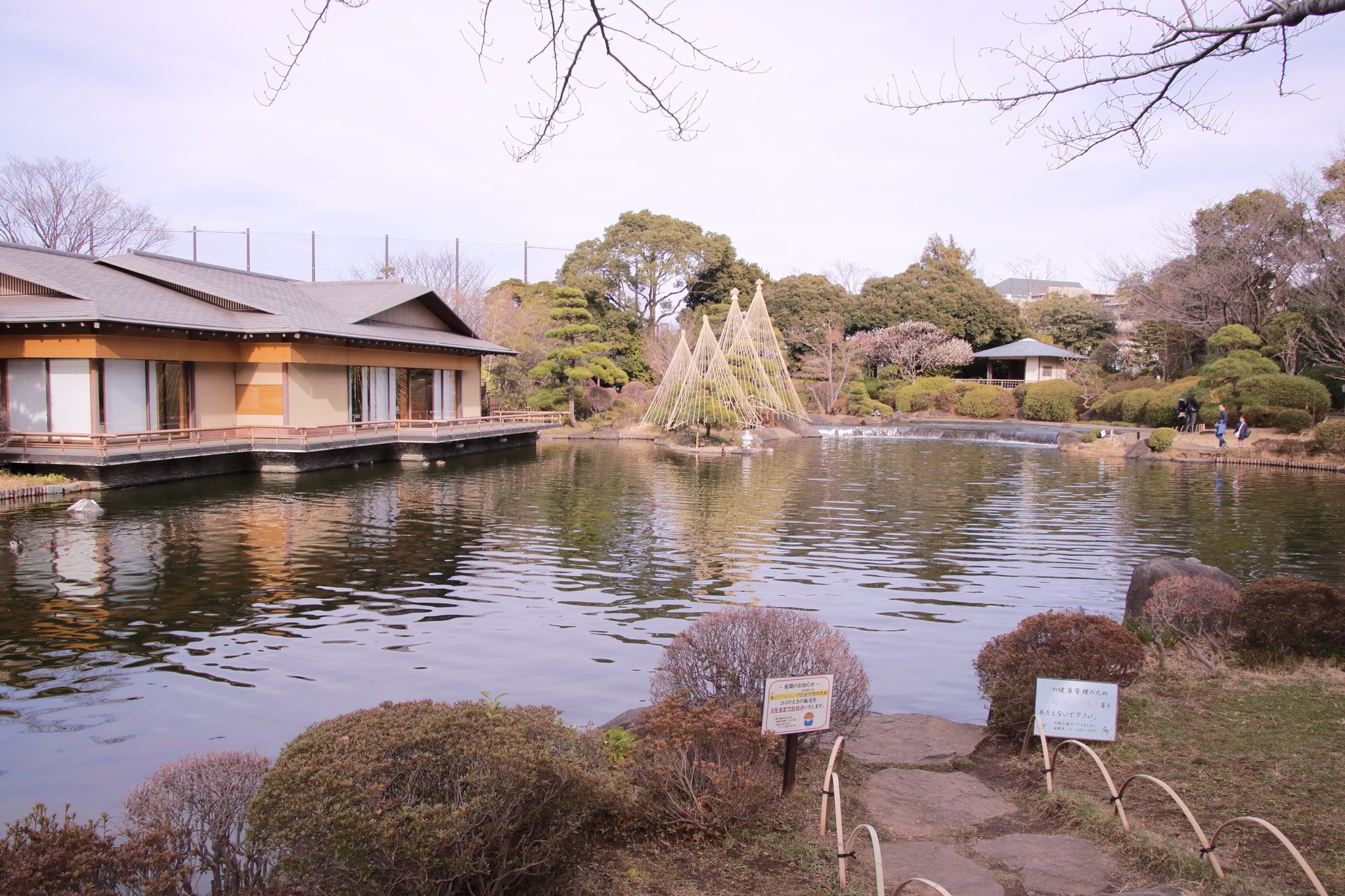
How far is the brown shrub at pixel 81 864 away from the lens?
296 centimetres

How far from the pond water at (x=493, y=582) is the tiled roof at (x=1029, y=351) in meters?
25.5

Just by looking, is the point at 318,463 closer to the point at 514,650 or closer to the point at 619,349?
the point at 514,650

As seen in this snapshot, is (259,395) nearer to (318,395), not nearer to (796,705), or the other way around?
(318,395)

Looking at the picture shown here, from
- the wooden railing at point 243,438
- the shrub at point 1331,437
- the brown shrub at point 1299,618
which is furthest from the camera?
the shrub at point 1331,437

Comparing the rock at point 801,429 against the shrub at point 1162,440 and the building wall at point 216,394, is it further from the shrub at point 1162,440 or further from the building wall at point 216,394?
the building wall at point 216,394

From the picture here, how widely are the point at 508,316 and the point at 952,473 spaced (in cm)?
2587

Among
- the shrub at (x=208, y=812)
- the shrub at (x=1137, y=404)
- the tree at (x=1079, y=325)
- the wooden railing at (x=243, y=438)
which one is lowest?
the shrub at (x=208, y=812)

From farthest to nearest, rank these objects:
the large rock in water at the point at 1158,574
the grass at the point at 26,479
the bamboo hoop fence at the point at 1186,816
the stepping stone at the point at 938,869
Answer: the grass at the point at 26,479, the large rock in water at the point at 1158,574, the stepping stone at the point at 938,869, the bamboo hoop fence at the point at 1186,816

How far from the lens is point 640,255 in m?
48.8

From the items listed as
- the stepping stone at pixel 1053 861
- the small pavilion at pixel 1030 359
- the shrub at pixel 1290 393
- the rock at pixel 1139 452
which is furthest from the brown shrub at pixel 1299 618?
the small pavilion at pixel 1030 359

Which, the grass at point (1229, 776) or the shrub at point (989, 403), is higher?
the shrub at point (989, 403)

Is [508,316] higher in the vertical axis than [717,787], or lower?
higher

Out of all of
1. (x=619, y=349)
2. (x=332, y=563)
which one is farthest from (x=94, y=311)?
(x=619, y=349)

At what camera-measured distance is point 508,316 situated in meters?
44.2
